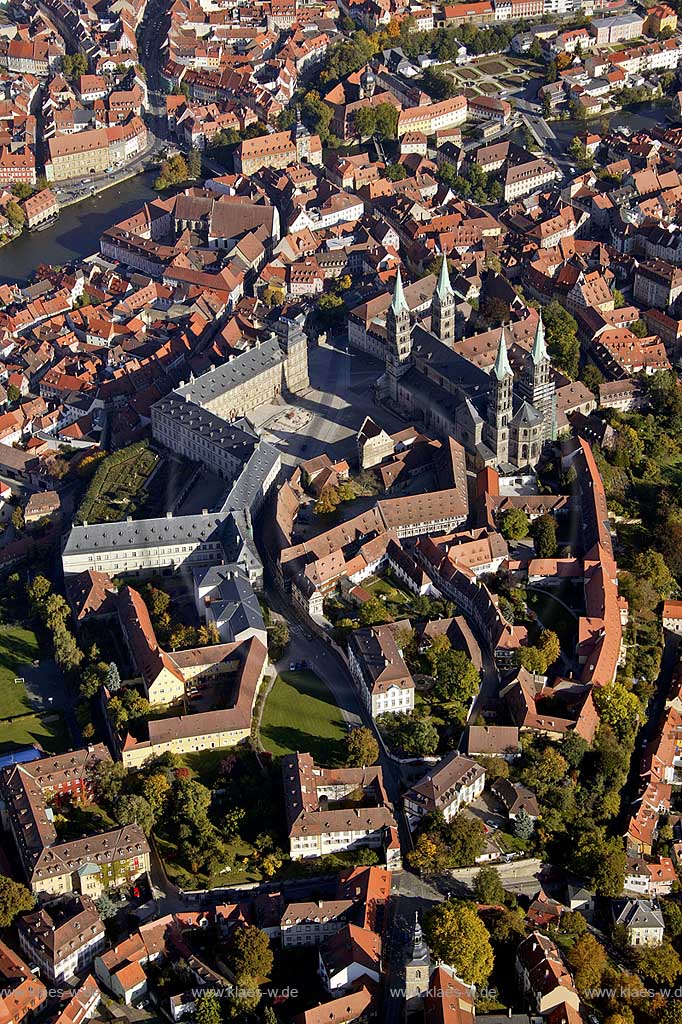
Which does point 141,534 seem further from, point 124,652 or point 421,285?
point 421,285

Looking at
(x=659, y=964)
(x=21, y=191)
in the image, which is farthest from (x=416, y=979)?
(x=21, y=191)

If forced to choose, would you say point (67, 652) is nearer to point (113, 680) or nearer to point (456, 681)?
point (113, 680)

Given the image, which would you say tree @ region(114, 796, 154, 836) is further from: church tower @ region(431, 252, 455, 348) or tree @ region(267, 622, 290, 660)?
church tower @ region(431, 252, 455, 348)

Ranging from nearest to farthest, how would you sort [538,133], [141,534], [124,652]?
[124,652], [141,534], [538,133]

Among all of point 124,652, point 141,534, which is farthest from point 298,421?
point 124,652

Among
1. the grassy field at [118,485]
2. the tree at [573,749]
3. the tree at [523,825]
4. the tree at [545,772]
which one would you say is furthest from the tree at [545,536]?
the grassy field at [118,485]

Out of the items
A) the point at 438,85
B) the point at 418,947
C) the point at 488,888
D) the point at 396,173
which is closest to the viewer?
the point at 418,947
